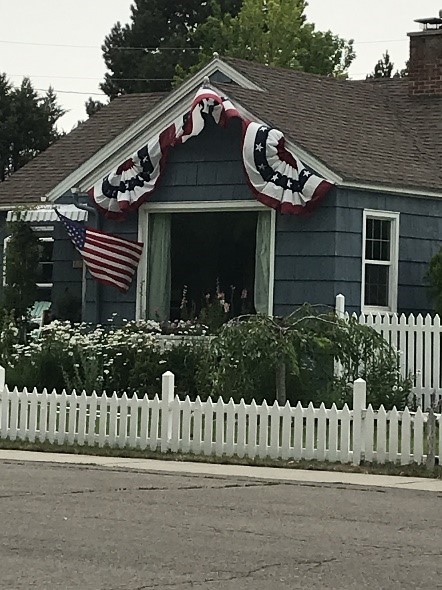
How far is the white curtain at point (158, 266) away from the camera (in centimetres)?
2425

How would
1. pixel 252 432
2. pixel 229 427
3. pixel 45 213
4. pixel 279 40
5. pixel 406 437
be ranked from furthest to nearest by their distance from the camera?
pixel 279 40 → pixel 45 213 → pixel 229 427 → pixel 252 432 → pixel 406 437

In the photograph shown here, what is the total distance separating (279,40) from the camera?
2084 inches

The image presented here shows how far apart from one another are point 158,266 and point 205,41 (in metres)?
38.5

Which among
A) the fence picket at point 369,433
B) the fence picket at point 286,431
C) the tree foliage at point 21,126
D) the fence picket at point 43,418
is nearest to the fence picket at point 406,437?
the fence picket at point 369,433

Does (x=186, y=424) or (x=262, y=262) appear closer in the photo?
(x=186, y=424)

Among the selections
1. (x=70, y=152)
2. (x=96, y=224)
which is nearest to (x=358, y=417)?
(x=96, y=224)

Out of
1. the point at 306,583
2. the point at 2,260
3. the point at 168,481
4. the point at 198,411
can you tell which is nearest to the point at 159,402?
the point at 198,411

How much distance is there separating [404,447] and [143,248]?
901 centimetres

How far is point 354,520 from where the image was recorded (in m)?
12.1

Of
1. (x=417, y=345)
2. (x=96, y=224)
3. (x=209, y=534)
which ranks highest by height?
(x=96, y=224)

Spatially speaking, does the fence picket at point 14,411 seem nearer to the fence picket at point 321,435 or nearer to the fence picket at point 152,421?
the fence picket at point 152,421

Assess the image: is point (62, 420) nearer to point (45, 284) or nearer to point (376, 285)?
point (376, 285)

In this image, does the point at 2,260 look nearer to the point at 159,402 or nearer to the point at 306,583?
the point at 159,402

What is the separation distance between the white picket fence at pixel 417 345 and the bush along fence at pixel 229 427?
3.65 m
